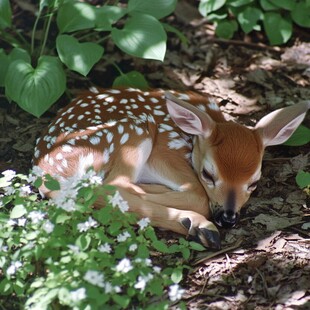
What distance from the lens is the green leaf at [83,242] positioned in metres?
4.11

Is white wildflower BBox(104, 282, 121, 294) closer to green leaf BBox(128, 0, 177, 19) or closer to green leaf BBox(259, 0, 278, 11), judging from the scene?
green leaf BBox(128, 0, 177, 19)

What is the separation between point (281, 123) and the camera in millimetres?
5566

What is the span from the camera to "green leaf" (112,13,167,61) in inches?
237

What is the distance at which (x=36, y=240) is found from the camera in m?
4.25

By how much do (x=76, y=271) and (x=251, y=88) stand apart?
383 centimetres

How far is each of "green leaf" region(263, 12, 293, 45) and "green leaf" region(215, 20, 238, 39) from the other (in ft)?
1.16

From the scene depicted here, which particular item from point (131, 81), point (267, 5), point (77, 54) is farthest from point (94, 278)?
point (267, 5)

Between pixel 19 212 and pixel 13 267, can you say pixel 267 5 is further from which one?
pixel 13 267

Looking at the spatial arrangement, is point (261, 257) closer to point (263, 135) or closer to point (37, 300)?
point (263, 135)

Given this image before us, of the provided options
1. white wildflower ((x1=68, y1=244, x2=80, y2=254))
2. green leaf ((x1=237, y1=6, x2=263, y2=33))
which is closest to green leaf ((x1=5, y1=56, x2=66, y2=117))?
white wildflower ((x1=68, y1=244, x2=80, y2=254))

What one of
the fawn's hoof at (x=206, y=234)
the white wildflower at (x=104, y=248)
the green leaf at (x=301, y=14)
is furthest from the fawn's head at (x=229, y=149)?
the green leaf at (x=301, y=14)

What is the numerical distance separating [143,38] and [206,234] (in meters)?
1.80

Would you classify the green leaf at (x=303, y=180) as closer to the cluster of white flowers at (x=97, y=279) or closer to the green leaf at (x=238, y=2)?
the cluster of white flowers at (x=97, y=279)

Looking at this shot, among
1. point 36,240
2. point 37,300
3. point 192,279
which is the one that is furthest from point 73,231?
point 192,279
